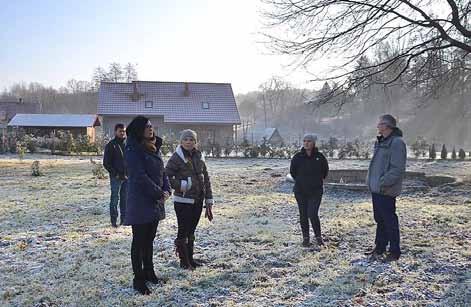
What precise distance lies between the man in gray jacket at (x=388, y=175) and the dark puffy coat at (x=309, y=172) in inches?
26.0

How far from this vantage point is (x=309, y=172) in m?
5.70

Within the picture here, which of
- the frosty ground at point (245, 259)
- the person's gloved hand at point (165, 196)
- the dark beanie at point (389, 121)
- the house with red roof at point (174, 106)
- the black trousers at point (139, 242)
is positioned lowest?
the frosty ground at point (245, 259)

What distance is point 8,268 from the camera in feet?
16.4

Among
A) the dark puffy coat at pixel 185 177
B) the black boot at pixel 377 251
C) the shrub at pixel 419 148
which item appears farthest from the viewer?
the shrub at pixel 419 148

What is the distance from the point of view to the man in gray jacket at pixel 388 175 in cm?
500

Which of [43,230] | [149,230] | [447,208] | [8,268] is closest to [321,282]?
[149,230]

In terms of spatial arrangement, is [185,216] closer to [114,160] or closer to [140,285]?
[140,285]

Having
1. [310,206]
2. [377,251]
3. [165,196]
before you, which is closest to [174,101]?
[310,206]

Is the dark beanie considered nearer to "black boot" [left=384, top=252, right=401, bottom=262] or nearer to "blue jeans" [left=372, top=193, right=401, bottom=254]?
"blue jeans" [left=372, top=193, right=401, bottom=254]

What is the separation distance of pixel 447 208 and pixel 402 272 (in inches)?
186

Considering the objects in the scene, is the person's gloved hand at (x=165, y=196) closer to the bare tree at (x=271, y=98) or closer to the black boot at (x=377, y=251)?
the black boot at (x=377, y=251)

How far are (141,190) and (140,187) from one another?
3 cm

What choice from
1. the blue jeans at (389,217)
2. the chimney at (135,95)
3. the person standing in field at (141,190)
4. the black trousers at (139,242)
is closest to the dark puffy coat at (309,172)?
the blue jeans at (389,217)

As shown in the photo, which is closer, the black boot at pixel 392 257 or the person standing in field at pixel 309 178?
the black boot at pixel 392 257
